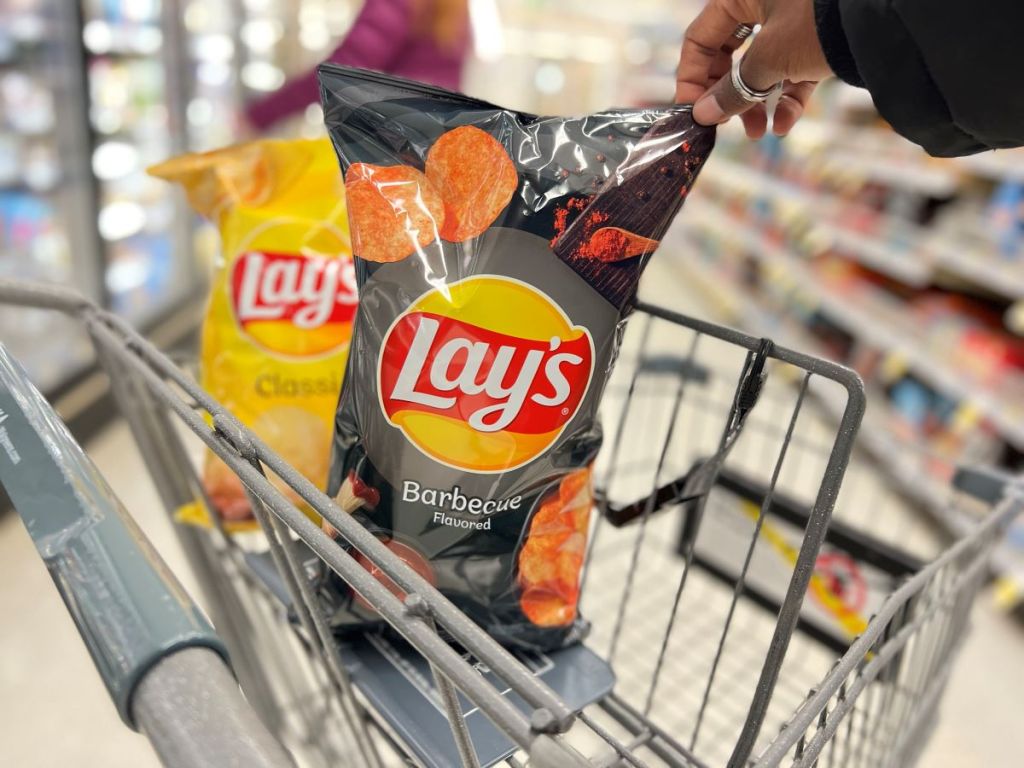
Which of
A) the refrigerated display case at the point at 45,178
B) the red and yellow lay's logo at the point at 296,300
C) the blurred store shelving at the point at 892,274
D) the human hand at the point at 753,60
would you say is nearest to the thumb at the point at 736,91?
the human hand at the point at 753,60

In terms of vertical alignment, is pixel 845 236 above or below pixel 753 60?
below

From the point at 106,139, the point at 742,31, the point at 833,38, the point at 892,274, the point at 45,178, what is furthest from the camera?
the point at 892,274

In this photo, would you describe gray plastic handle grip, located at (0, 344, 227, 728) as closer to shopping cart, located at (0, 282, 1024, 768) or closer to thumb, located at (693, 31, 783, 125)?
shopping cart, located at (0, 282, 1024, 768)

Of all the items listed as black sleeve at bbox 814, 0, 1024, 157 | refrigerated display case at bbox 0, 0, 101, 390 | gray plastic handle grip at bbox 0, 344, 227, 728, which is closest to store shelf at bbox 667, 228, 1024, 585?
black sleeve at bbox 814, 0, 1024, 157

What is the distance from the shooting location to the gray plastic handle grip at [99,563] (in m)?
0.38

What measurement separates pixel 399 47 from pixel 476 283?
125 centimetres

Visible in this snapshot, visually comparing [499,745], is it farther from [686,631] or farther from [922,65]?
[686,631]

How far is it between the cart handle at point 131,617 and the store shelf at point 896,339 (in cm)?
230

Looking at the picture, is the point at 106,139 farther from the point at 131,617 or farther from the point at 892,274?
the point at 892,274

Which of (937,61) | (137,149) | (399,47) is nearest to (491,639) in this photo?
(937,61)

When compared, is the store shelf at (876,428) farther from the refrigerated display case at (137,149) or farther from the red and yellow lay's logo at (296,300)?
the refrigerated display case at (137,149)

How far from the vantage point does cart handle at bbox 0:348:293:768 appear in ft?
1.18

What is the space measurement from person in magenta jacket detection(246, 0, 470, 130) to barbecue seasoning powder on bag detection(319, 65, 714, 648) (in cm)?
102

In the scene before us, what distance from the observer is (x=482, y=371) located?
23.8 inches
